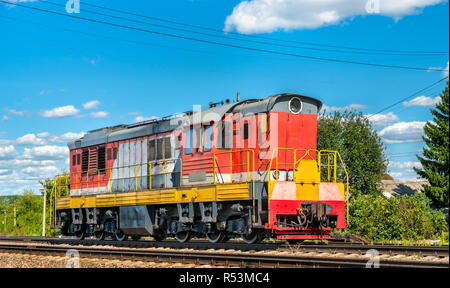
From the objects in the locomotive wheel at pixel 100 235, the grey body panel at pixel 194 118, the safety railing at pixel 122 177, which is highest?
the grey body panel at pixel 194 118

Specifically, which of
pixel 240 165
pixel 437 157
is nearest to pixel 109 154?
pixel 240 165

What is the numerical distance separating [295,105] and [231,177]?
2.78 metres

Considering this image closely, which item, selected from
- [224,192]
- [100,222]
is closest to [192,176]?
[224,192]

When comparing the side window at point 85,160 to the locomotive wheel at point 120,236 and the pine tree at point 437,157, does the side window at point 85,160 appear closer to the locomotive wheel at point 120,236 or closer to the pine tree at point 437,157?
the locomotive wheel at point 120,236

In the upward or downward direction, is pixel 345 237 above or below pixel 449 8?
below

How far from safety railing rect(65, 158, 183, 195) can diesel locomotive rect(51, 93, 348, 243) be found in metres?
0.05

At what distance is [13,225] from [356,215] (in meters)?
33.4

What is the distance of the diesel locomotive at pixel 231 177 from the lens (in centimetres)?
1416

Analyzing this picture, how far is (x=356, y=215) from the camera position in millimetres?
22547

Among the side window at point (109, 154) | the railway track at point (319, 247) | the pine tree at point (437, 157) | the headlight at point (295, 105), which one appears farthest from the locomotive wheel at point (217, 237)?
the pine tree at point (437, 157)

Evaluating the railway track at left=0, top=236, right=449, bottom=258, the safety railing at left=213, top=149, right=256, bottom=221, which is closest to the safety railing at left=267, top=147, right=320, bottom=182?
the safety railing at left=213, top=149, right=256, bottom=221

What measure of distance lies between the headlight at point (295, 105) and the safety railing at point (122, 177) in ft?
12.5
